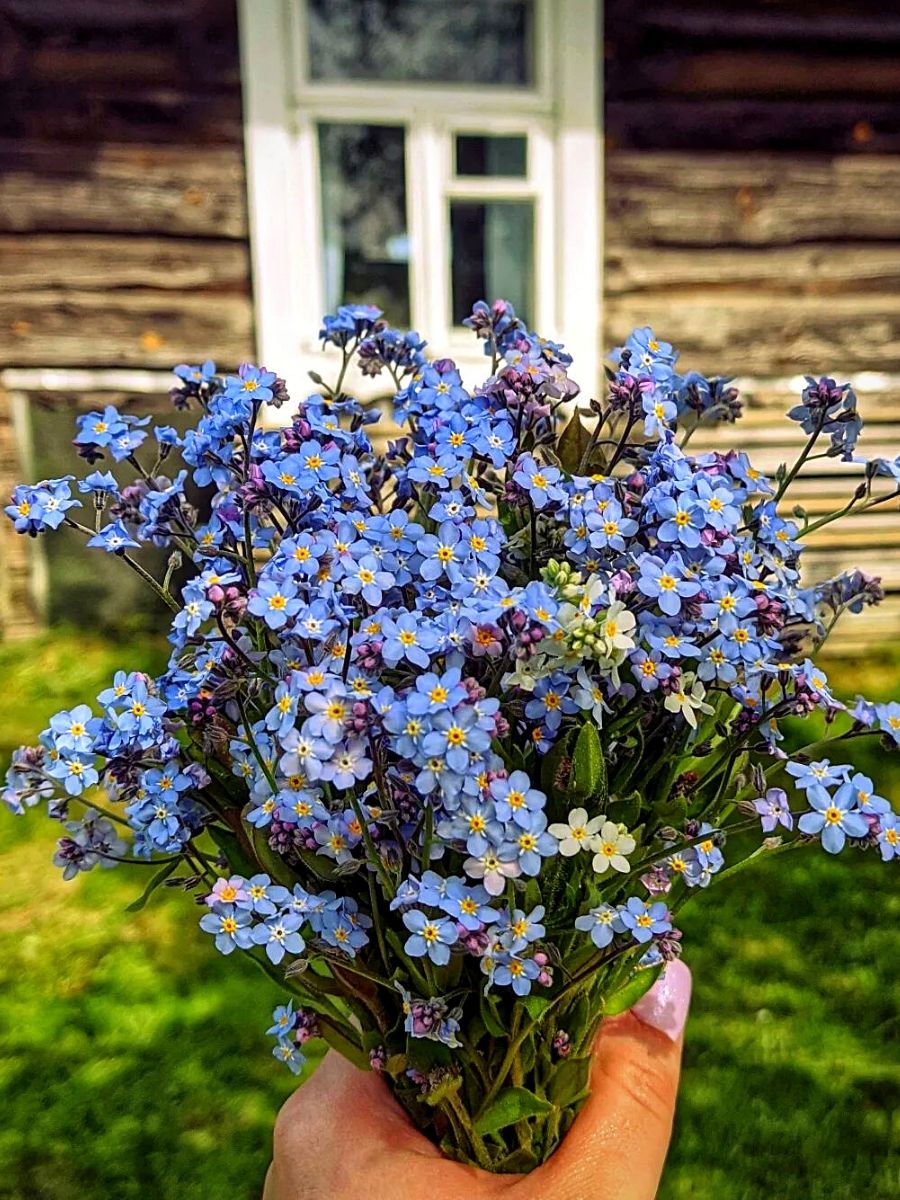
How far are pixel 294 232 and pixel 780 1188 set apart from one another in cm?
324

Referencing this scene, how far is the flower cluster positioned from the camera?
70 cm

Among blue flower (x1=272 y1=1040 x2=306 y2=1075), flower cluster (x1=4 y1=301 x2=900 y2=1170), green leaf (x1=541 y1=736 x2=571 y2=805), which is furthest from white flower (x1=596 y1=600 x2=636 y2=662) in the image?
blue flower (x1=272 y1=1040 x2=306 y2=1075)

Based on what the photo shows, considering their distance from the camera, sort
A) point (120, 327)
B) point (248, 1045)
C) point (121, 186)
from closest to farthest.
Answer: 1. point (248, 1045)
2. point (121, 186)
3. point (120, 327)

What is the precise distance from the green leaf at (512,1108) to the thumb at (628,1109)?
9 cm

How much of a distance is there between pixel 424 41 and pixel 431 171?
1.49 ft

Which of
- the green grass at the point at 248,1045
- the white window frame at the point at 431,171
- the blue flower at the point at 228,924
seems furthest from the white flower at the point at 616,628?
the white window frame at the point at 431,171

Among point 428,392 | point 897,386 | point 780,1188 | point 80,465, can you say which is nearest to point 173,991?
point 780,1188

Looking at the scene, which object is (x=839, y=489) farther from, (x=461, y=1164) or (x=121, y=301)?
(x=461, y=1164)

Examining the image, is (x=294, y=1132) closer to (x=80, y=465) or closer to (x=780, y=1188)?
(x=780, y=1188)

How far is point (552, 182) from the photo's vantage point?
3875 millimetres

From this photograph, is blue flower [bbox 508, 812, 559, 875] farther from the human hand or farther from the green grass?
the green grass

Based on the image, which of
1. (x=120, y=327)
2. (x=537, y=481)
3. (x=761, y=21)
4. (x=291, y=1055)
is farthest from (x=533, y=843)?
(x=761, y=21)

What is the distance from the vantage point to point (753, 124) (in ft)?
12.8

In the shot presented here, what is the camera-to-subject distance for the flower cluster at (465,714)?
2.30ft
